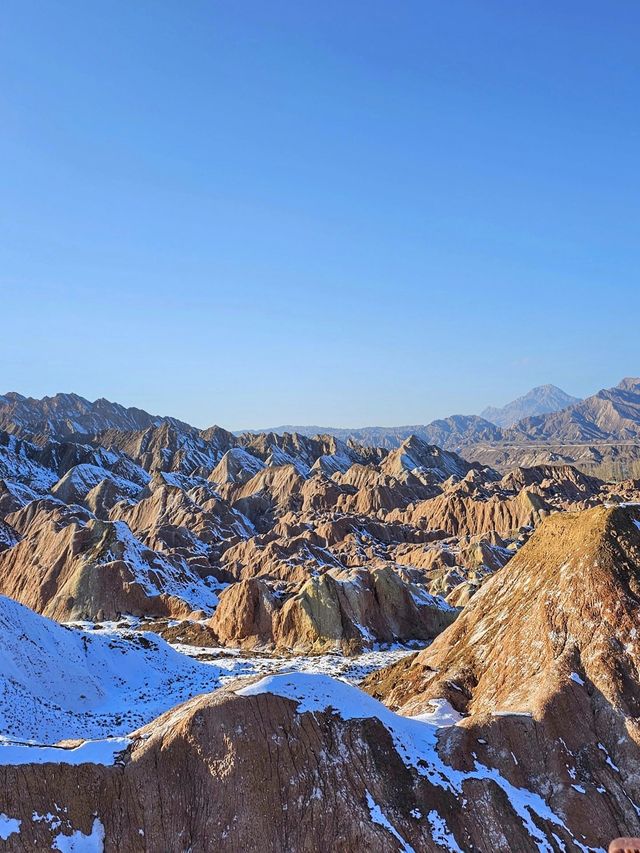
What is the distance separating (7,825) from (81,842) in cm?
229

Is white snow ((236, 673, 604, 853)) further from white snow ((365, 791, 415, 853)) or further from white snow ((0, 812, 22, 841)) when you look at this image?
white snow ((0, 812, 22, 841))

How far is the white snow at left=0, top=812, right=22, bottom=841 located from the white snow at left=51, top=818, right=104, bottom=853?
1.25 meters

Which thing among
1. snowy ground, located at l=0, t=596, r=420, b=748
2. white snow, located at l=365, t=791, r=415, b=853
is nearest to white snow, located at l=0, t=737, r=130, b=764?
white snow, located at l=365, t=791, r=415, b=853

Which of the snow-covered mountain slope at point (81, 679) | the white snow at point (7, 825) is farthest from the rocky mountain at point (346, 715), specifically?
the snow-covered mountain slope at point (81, 679)

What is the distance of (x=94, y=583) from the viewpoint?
7188 cm

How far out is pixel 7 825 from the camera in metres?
18.5

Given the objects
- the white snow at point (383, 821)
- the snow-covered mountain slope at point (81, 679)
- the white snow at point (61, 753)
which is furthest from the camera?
the snow-covered mountain slope at point (81, 679)

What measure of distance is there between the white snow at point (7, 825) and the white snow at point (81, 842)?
1249 millimetres

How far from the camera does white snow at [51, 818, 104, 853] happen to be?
1866cm

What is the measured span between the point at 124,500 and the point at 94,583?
77.7 meters

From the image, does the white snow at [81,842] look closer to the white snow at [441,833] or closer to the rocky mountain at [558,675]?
the white snow at [441,833]

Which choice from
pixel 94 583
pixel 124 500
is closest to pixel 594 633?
pixel 94 583

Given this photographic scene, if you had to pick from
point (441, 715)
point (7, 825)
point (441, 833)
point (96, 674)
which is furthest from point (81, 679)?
point (441, 833)

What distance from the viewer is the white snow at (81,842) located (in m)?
18.7
